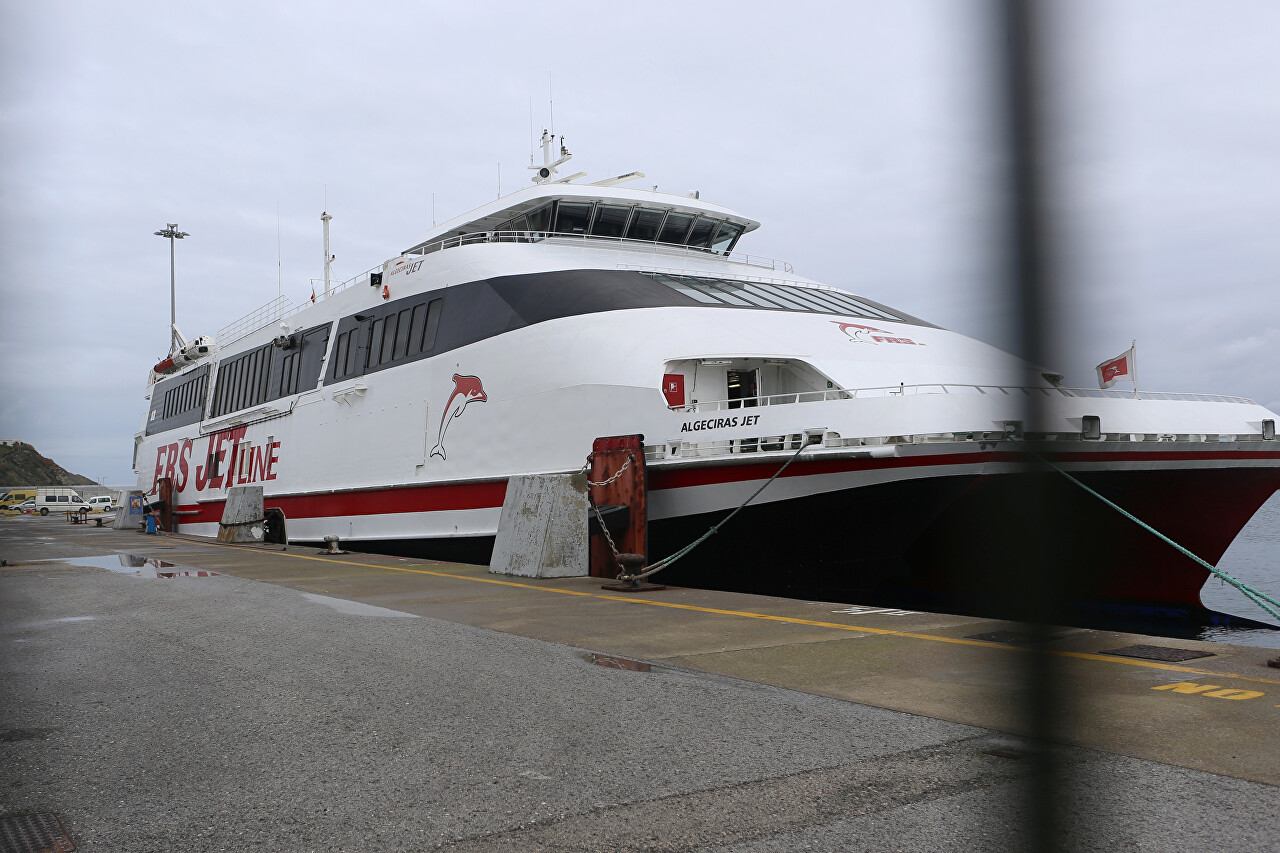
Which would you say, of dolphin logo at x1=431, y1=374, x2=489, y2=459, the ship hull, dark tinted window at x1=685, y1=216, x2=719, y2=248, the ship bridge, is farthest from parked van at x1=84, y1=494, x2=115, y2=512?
the ship hull

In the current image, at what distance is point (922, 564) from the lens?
11.1m

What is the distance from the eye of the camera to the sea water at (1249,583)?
11156 mm

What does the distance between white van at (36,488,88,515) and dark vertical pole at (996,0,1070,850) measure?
7387cm

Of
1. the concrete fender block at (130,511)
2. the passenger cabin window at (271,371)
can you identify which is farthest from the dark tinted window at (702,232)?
the concrete fender block at (130,511)

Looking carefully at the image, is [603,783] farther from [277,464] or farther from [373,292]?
[277,464]

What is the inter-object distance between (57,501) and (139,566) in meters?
62.3

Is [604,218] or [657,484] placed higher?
[604,218]

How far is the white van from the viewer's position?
64.0 m

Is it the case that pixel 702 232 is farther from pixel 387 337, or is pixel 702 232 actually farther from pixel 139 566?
pixel 139 566

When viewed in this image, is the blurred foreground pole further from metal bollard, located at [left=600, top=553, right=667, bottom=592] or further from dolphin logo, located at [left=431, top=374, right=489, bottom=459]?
dolphin logo, located at [left=431, top=374, right=489, bottom=459]

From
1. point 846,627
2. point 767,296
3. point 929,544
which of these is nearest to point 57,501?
point 767,296

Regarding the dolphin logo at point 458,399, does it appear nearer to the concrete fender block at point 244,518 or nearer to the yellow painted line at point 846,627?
the yellow painted line at point 846,627

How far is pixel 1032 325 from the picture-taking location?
1039 millimetres

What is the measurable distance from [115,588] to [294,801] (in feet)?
27.4
